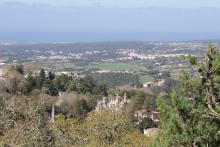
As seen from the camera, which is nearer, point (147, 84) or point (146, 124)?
point (146, 124)

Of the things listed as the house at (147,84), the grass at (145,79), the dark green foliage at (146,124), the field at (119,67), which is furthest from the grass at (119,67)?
the dark green foliage at (146,124)

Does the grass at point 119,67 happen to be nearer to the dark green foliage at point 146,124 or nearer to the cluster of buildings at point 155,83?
the cluster of buildings at point 155,83

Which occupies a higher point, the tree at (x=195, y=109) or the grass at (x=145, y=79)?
the tree at (x=195, y=109)

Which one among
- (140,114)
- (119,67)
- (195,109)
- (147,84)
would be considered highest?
(195,109)

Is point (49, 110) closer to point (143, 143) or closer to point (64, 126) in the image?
point (64, 126)

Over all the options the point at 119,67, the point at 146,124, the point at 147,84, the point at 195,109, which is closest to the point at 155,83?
the point at 147,84

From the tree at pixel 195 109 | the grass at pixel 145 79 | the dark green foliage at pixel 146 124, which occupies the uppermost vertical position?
the tree at pixel 195 109

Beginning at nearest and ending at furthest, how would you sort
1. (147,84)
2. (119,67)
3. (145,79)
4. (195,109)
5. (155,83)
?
(195,109) < (147,84) < (155,83) < (145,79) < (119,67)

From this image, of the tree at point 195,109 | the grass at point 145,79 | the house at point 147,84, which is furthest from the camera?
the grass at point 145,79

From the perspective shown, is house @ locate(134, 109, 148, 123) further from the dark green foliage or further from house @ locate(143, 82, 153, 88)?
house @ locate(143, 82, 153, 88)

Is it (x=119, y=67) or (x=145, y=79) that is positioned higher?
(x=145, y=79)

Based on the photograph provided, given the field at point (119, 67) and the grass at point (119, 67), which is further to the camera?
the grass at point (119, 67)

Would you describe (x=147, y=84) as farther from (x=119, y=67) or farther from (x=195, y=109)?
(x=195, y=109)
